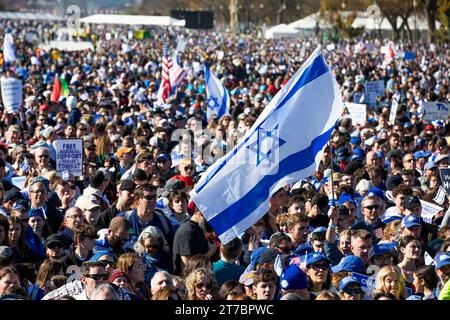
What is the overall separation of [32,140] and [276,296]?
826 centimetres

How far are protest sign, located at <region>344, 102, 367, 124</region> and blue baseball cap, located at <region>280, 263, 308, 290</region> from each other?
1147 cm

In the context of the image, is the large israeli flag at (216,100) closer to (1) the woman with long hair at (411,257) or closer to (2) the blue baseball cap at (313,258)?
(1) the woman with long hair at (411,257)

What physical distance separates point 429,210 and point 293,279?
3.48m

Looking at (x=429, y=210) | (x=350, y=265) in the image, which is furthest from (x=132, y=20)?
(x=350, y=265)

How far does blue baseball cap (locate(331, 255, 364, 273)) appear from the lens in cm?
712

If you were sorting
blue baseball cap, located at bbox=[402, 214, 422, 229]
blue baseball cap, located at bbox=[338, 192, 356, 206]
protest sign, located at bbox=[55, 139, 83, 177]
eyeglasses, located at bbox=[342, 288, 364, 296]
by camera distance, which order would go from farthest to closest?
1. protest sign, located at bbox=[55, 139, 83, 177]
2. blue baseball cap, located at bbox=[338, 192, 356, 206]
3. blue baseball cap, located at bbox=[402, 214, 422, 229]
4. eyeglasses, located at bbox=[342, 288, 364, 296]

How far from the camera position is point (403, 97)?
25219 mm

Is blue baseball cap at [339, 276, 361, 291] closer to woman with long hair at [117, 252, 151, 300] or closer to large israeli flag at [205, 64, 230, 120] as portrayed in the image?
woman with long hair at [117, 252, 151, 300]

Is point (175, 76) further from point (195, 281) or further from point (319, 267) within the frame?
point (195, 281)

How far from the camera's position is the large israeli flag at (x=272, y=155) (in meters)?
7.42

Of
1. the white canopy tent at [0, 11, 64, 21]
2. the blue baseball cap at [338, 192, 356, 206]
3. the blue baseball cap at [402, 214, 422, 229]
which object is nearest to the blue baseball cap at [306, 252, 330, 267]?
the blue baseball cap at [402, 214, 422, 229]

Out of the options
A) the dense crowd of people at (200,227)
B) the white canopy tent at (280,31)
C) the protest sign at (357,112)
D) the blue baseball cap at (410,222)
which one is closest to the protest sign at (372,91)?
the protest sign at (357,112)
